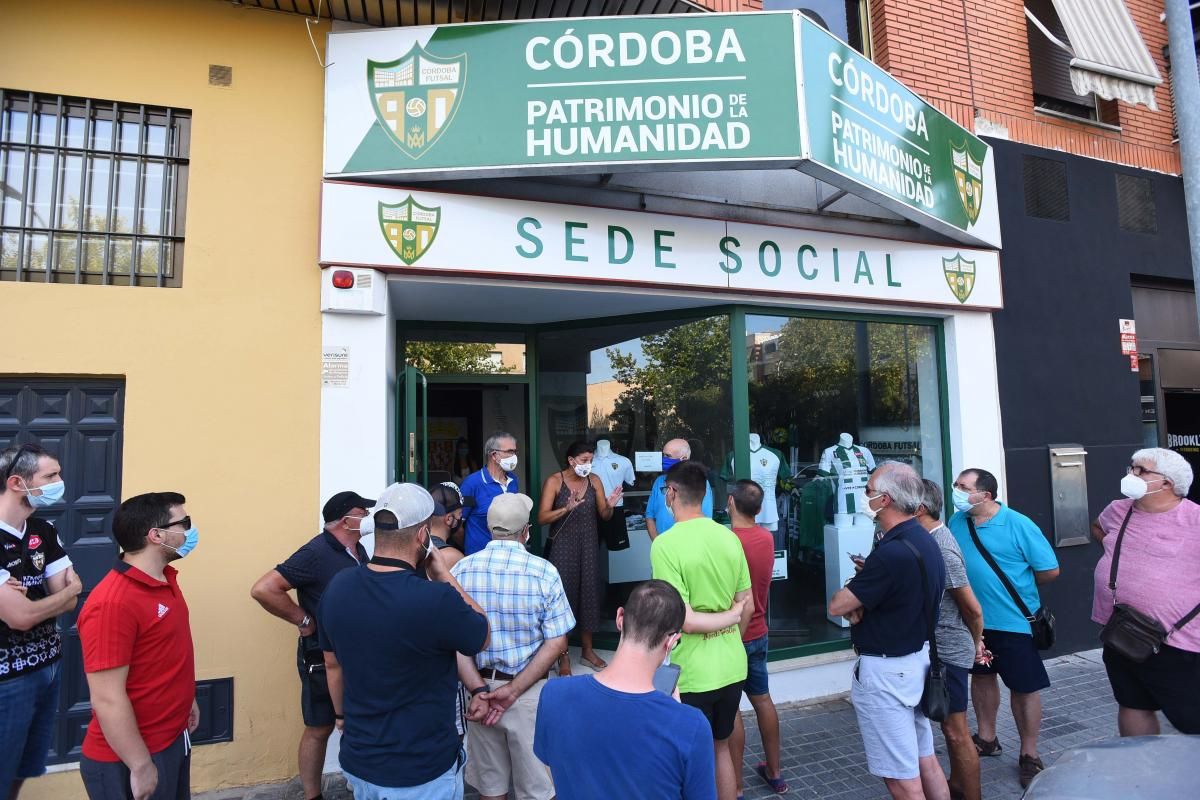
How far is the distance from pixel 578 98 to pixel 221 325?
272 cm

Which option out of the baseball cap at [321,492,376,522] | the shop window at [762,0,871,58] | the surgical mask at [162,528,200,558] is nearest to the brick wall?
the shop window at [762,0,871,58]

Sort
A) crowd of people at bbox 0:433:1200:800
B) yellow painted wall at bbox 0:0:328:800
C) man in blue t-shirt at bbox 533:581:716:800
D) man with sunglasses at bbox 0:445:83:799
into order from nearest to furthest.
Result: man in blue t-shirt at bbox 533:581:716:800, crowd of people at bbox 0:433:1200:800, man with sunglasses at bbox 0:445:83:799, yellow painted wall at bbox 0:0:328:800

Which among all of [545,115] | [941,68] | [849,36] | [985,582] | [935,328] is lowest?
[985,582]

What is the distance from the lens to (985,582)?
4.13m

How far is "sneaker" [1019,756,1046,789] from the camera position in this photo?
12.9 ft

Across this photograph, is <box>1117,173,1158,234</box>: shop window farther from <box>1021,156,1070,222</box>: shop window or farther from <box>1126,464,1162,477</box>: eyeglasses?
<box>1126,464,1162,477</box>: eyeglasses

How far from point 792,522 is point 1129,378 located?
13.6 ft

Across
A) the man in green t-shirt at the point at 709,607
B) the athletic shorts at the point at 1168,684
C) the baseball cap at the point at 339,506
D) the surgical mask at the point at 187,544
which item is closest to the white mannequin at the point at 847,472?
the athletic shorts at the point at 1168,684

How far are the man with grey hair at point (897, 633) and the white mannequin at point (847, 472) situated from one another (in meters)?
2.98

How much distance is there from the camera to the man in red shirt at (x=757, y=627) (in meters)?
3.74

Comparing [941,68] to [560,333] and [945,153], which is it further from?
[560,333]

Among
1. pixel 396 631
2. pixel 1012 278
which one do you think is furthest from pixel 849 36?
pixel 396 631

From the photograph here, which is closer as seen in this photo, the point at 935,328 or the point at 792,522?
the point at 792,522

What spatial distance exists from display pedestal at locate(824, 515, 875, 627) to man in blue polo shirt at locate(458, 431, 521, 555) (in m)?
3.07
